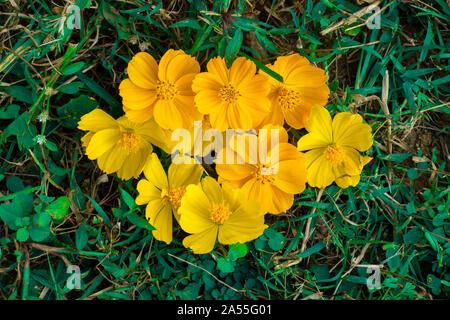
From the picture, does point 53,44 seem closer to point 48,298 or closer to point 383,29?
point 48,298

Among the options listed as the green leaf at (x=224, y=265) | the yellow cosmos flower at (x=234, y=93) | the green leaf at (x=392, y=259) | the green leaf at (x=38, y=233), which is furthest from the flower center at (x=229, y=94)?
the green leaf at (x=392, y=259)

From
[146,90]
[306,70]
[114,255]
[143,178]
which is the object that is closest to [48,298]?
[114,255]

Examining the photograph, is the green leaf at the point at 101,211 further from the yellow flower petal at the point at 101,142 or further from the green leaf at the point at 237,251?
the green leaf at the point at 237,251

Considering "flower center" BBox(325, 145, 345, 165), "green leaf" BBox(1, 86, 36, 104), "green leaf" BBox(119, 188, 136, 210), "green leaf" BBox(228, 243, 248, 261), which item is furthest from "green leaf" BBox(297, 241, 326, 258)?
"green leaf" BBox(1, 86, 36, 104)

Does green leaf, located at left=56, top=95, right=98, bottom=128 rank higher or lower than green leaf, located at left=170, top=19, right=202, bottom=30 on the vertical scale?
lower

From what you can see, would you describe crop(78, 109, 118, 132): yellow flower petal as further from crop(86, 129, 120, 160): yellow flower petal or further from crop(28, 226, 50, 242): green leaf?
crop(28, 226, 50, 242): green leaf

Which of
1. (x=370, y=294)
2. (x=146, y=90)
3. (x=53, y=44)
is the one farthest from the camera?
(x=370, y=294)
